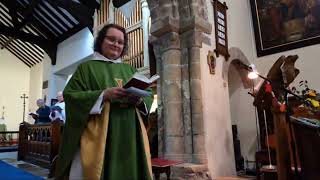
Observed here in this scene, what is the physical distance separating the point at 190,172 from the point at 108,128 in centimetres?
248

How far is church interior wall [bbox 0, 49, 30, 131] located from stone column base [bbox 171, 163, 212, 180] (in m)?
14.1

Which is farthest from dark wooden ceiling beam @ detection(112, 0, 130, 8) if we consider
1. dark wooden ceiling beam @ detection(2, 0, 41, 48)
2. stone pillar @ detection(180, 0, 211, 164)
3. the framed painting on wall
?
stone pillar @ detection(180, 0, 211, 164)

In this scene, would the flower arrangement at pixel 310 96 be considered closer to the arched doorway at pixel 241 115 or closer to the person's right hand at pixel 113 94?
the arched doorway at pixel 241 115

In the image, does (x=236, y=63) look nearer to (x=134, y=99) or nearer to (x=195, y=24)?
(x=195, y=24)

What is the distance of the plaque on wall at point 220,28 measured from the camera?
4719mm

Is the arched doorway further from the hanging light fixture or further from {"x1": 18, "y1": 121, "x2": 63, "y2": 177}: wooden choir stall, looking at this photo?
{"x1": 18, "y1": 121, "x2": 63, "y2": 177}: wooden choir stall

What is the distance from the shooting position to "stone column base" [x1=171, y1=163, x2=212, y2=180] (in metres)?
3.71

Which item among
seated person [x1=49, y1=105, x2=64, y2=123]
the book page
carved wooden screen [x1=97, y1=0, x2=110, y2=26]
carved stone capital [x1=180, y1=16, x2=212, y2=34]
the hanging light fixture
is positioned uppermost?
carved wooden screen [x1=97, y1=0, x2=110, y2=26]

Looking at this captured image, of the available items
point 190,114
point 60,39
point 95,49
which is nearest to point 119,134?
point 95,49

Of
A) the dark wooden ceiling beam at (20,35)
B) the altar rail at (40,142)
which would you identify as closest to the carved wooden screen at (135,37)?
the altar rail at (40,142)

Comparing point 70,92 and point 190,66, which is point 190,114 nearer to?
point 190,66

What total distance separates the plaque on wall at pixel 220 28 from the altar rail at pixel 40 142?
9.97 ft

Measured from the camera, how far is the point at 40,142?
564cm

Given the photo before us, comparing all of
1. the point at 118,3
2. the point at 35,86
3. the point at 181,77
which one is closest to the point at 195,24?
the point at 181,77
